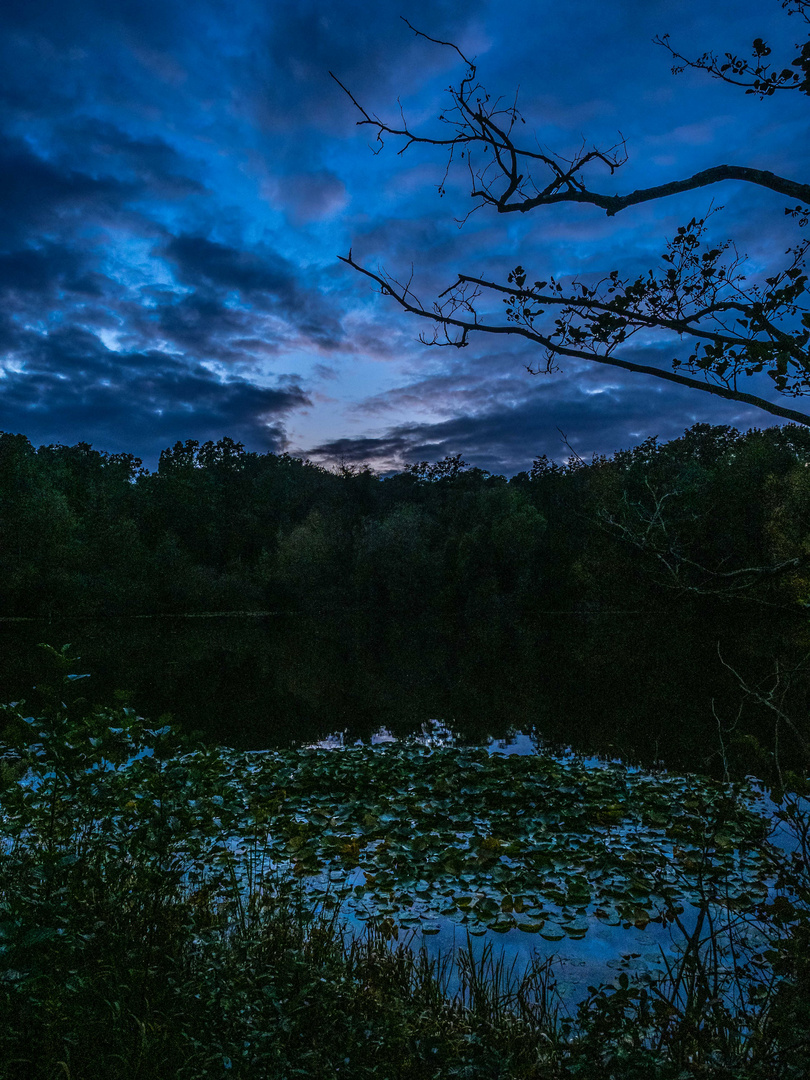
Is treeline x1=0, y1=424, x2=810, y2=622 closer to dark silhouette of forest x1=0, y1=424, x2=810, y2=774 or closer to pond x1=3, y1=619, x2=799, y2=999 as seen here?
dark silhouette of forest x1=0, y1=424, x2=810, y2=774

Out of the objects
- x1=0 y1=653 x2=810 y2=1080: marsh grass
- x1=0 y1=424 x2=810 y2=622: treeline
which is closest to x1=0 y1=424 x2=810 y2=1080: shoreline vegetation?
x1=0 y1=653 x2=810 y2=1080: marsh grass

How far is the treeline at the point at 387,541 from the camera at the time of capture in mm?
40688

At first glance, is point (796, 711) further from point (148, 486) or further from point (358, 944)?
point (148, 486)

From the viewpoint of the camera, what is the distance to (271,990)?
3479 millimetres

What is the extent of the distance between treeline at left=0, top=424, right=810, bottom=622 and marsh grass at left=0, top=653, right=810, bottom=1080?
102 ft

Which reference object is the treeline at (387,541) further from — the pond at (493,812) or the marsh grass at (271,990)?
the marsh grass at (271,990)

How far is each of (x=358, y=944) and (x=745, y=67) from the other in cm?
539

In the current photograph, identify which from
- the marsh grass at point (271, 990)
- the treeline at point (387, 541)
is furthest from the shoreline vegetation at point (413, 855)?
the treeline at point (387, 541)

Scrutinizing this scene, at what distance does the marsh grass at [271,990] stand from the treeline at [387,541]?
31.0m

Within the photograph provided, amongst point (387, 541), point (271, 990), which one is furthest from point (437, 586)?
point (271, 990)

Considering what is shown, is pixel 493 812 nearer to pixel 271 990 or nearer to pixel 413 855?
pixel 413 855

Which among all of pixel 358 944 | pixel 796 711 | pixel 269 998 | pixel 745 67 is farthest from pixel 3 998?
pixel 796 711

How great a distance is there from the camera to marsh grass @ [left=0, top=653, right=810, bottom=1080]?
9.25 ft

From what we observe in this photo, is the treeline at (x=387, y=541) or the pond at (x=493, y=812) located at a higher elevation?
the treeline at (x=387, y=541)
